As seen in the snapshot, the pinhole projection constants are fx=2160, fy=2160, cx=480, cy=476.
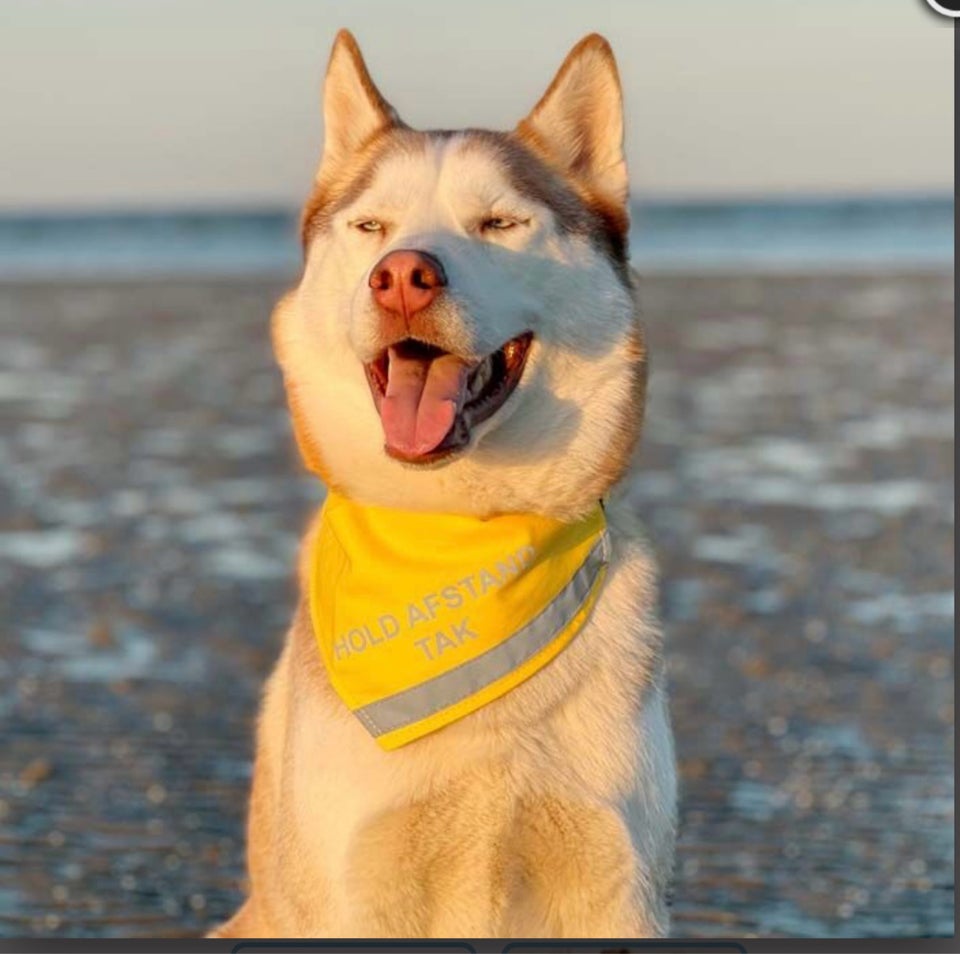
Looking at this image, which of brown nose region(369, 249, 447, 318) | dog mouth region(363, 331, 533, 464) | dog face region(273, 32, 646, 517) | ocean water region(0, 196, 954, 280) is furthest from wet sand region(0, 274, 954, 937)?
ocean water region(0, 196, 954, 280)

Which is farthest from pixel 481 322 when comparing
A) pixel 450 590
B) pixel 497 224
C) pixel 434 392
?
pixel 450 590

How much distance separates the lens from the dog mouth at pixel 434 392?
14.0 feet

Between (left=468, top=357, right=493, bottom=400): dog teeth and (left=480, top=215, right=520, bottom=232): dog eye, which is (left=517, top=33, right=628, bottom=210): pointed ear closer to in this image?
(left=480, top=215, right=520, bottom=232): dog eye

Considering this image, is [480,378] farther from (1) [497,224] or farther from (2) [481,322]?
(1) [497,224]

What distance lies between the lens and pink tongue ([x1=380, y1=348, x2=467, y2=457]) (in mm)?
4250

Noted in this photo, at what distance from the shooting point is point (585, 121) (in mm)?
4828

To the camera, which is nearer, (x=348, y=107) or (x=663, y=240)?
(x=348, y=107)

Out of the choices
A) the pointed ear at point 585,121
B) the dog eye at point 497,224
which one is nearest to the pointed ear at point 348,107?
the pointed ear at point 585,121

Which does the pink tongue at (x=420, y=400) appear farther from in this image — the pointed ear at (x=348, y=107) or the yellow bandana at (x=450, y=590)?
the pointed ear at (x=348, y=107)

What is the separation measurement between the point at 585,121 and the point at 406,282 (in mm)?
912

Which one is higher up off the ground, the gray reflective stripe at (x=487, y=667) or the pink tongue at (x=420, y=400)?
the pink tongue at (x=420, y=400)

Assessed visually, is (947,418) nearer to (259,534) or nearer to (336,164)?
(259,534)

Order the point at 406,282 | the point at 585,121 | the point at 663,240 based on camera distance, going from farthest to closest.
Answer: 1. the point at 663,240
2. the point at 585,121
3. the point at 406,282

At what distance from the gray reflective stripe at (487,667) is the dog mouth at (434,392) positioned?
0.48m
